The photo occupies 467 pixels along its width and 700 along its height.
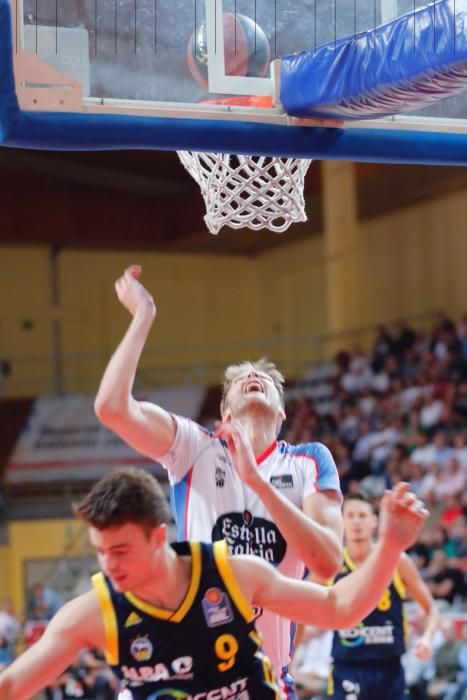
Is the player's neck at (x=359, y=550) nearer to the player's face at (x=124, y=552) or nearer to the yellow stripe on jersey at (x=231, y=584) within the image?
the yellow stripe on jersey at (x=231, y=584)

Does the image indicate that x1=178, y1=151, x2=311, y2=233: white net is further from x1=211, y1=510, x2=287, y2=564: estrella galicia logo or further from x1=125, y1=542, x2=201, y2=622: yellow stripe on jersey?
x1=125, y1=542, x2=201, y2=622: yellow stripe on jersey

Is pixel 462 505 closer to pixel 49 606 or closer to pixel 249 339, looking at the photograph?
pixel 49 606

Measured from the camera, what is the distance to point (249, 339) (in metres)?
28.1

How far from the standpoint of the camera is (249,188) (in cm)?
621

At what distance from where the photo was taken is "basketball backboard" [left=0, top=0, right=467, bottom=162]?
5.55 metres

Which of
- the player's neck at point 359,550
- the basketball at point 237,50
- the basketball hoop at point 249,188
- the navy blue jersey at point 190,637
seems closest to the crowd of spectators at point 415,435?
the player's neck at point 359,550

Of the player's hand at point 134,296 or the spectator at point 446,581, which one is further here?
the spectator at point 446,581

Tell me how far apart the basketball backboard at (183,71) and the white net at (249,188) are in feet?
1.17

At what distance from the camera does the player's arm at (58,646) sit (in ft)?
12.3

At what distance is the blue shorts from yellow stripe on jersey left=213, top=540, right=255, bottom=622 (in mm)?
4707

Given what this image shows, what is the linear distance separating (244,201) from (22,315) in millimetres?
21039

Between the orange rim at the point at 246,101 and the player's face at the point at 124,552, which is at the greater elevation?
the orange rim at the point at 246,101

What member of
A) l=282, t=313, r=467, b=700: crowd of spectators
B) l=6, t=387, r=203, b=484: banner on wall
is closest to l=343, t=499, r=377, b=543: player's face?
l=282, t=313, r=467, b=700: crowd of spectators

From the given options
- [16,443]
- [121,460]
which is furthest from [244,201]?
[16,443]
